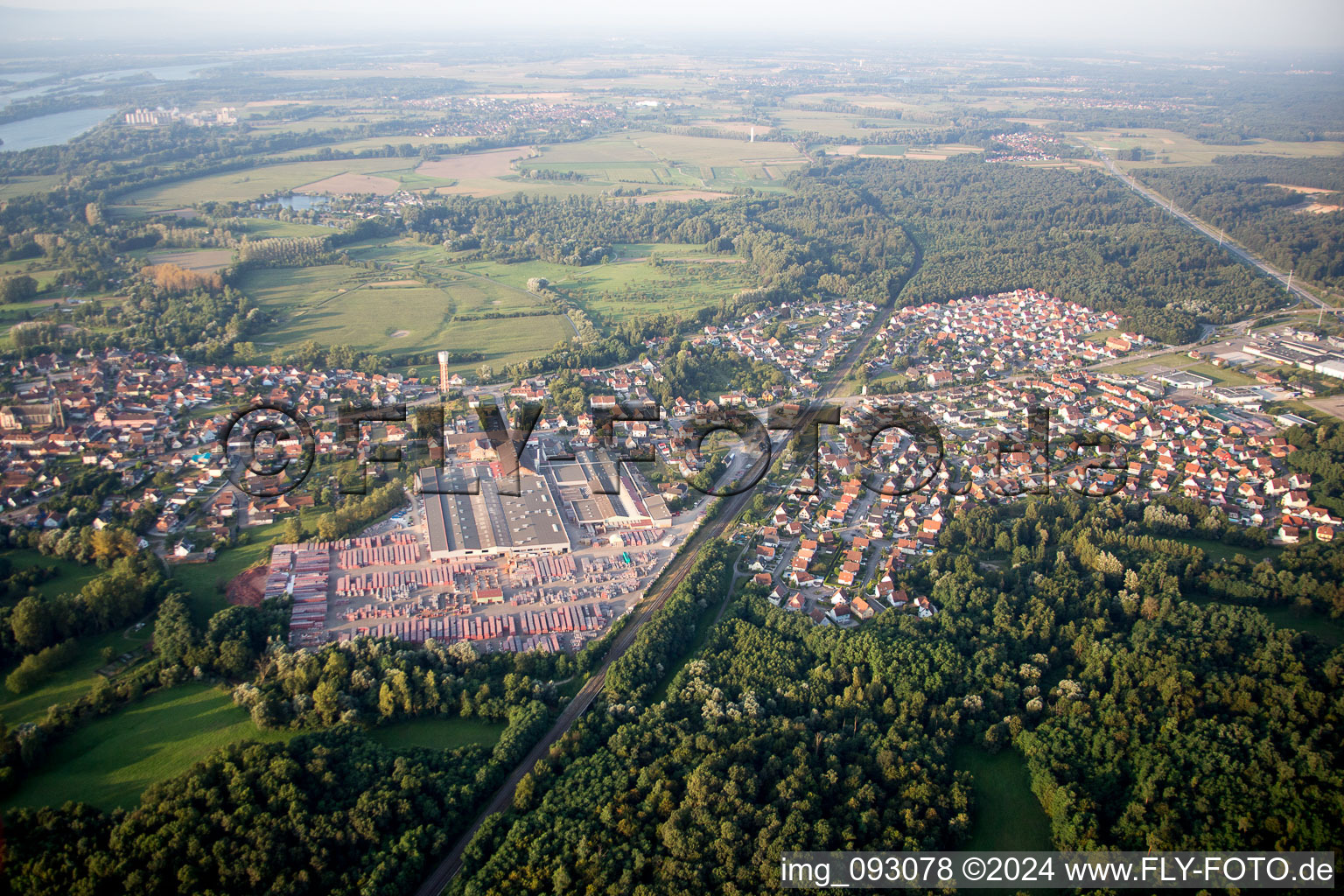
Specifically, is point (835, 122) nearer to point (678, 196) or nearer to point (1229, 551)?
point (678, 196)

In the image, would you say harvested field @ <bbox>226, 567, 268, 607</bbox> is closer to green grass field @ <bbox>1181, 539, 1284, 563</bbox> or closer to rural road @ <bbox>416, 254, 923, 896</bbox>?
rural road @ <bbox>416, 254, 923, 896</bbox>

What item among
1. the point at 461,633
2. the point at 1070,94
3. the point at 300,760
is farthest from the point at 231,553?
the point at 1070,94

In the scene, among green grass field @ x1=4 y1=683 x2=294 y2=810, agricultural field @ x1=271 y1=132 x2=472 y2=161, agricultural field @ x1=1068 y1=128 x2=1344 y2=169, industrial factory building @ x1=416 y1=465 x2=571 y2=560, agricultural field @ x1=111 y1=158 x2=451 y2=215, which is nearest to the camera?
green grass field @ x1=4 y1=683 x2=294 y2=810

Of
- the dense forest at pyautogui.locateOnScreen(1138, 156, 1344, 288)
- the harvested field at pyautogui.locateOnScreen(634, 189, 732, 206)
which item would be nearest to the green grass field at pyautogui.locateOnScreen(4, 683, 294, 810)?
the harvested field at pyautogui.locateOnScreen(634, 189, 732, 206)

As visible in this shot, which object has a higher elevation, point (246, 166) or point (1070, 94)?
point (1070, 94)

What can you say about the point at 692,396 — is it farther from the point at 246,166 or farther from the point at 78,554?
the point at 246,166

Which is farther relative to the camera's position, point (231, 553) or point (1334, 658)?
point (231, 553)

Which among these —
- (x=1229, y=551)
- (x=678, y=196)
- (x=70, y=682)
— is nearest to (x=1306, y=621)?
(x=1229, y=551)
